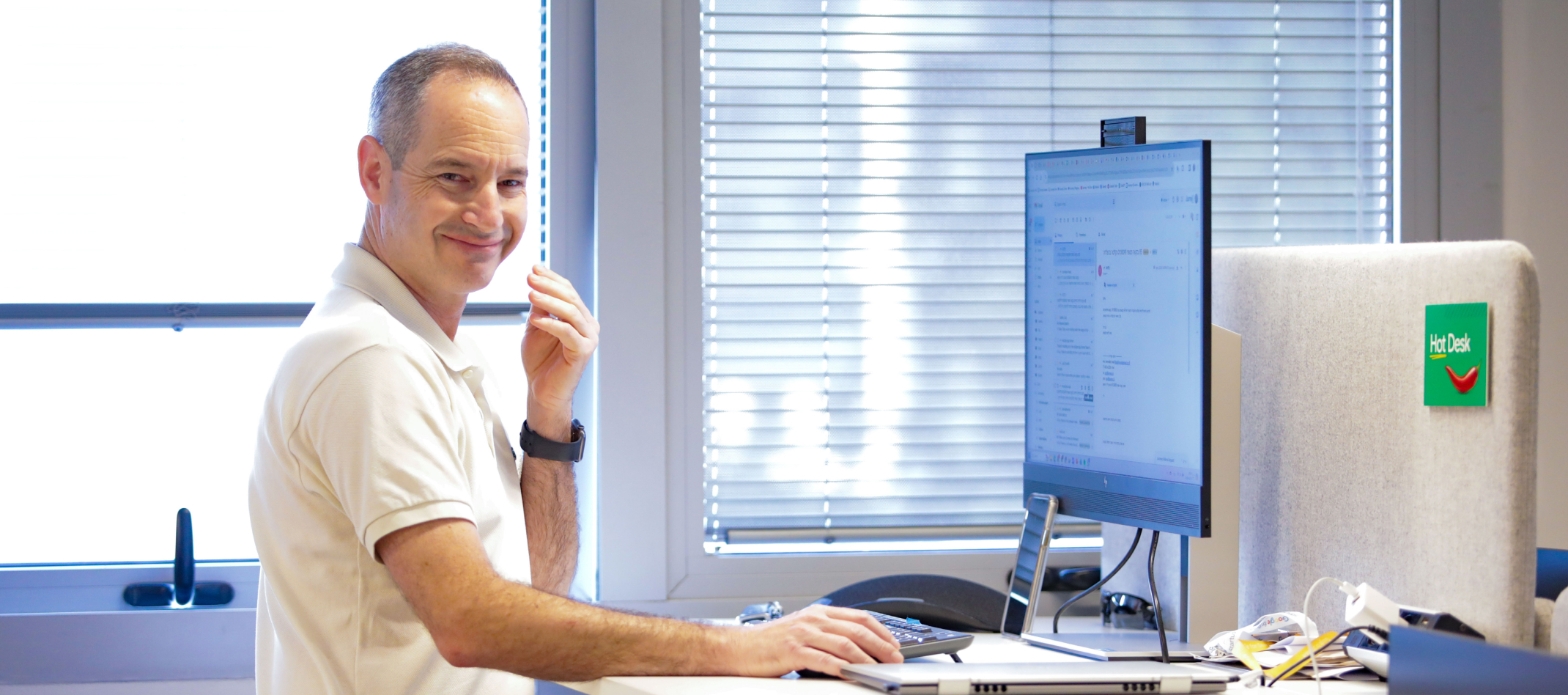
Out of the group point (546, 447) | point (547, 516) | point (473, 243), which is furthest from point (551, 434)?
point (473, 243)

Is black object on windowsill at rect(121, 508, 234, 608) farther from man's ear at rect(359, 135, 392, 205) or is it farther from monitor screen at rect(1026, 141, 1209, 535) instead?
monitor screen at rect(1026, 141, 1209, 535)

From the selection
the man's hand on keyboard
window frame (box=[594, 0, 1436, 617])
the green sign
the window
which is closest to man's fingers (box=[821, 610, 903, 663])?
the man's hand on keyboard

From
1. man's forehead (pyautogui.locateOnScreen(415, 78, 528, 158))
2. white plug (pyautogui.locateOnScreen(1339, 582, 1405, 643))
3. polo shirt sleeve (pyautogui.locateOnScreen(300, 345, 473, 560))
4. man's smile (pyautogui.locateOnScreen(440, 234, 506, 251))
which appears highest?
man's forehead (pyautogui.locateOnScreen(415, 78, 528, 158))

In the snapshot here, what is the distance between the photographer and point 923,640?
4.27 ft

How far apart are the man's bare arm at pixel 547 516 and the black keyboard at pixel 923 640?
0.54m

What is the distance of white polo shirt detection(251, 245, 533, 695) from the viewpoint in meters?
1.11

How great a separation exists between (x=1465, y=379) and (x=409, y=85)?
1.39 meters

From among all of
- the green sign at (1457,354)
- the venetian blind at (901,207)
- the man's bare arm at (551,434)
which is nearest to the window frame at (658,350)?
the venetian blind at (901,207)

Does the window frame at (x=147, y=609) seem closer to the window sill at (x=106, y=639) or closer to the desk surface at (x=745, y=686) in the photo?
the window sill at (x=106, y=639)

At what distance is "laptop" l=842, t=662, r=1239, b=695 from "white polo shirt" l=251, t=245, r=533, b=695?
1.40ft

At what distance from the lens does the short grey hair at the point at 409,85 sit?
1.33 m

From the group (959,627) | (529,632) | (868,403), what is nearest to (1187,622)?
(959,627)

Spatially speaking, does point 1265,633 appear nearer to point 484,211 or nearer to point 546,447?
point 546,447

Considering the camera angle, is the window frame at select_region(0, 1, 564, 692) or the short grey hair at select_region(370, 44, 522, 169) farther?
the window frame at select_region(0, 1, 564, 692)
